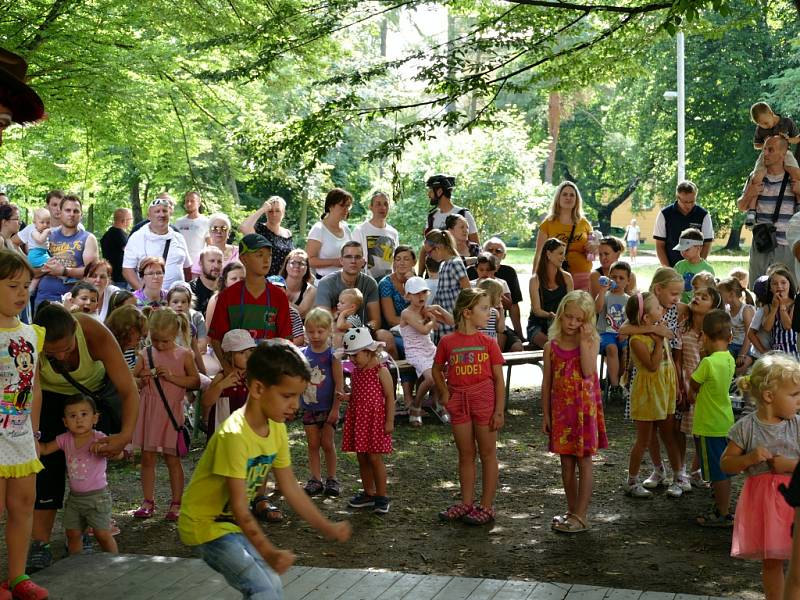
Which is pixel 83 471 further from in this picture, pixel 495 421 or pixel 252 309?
pixel 495 421

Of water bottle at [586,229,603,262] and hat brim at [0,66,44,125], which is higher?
hat brim at [0,66,44,125]

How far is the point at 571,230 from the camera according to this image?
40.9 feet

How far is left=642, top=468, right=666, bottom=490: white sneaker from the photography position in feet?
27.8

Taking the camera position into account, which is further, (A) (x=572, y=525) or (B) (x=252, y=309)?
(B) (x=252, y=309)

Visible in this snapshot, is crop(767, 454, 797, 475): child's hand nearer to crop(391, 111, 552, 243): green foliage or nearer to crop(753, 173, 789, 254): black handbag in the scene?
crop(753, 173, 789, 254): black handbag

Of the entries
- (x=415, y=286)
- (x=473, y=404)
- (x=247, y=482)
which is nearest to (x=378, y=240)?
(x=415, y=286)

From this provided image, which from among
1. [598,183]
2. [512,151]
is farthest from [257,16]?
[598,183]

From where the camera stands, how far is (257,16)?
12.3 metres

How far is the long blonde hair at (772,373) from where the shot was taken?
5.22 meters

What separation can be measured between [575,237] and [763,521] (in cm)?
751

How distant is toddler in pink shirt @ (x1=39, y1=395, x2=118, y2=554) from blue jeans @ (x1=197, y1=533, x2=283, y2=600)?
85.9 inches

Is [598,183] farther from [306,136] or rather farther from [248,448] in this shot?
[248,448]

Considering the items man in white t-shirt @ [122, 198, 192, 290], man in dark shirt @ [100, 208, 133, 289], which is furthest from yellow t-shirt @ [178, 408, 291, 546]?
man in dark shirt @ [100, 208, 133, 289]

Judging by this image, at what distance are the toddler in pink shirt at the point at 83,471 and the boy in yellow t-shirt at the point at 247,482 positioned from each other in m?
2.17
